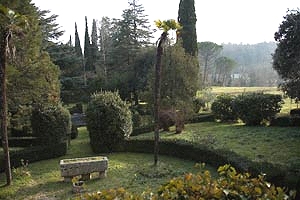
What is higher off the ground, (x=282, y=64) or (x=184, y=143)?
(x=282, y=64)

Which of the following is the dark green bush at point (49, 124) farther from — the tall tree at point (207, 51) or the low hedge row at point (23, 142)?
the tall tree at point (207, 51)

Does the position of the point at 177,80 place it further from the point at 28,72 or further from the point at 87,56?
the point at 87,56

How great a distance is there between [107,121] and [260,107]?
31.8 ft

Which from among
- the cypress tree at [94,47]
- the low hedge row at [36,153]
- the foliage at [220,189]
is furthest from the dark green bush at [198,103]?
the foliage at [220,189]

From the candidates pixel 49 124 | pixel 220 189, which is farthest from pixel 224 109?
pixel 220 189

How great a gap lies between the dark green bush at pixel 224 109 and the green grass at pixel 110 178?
373 inches

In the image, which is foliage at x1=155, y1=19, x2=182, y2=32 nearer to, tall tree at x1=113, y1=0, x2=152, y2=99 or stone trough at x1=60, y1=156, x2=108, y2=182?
stone trough at x1=60, y1=156, x2=108, y2=182

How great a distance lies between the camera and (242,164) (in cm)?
1143

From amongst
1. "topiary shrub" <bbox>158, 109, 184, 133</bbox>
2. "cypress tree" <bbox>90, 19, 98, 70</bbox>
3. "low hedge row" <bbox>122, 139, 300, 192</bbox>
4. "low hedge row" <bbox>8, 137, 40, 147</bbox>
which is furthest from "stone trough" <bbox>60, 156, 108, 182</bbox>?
"cypress tree" <bbox>90, 19, 98, 70</bbox>

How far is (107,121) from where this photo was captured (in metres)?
16.7

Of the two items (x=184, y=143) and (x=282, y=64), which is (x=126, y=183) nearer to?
(x=184, y=143)

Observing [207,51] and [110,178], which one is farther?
[207,51]

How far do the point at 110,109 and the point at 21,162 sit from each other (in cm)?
457

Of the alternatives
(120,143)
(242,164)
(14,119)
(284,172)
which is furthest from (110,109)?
(284,172)
